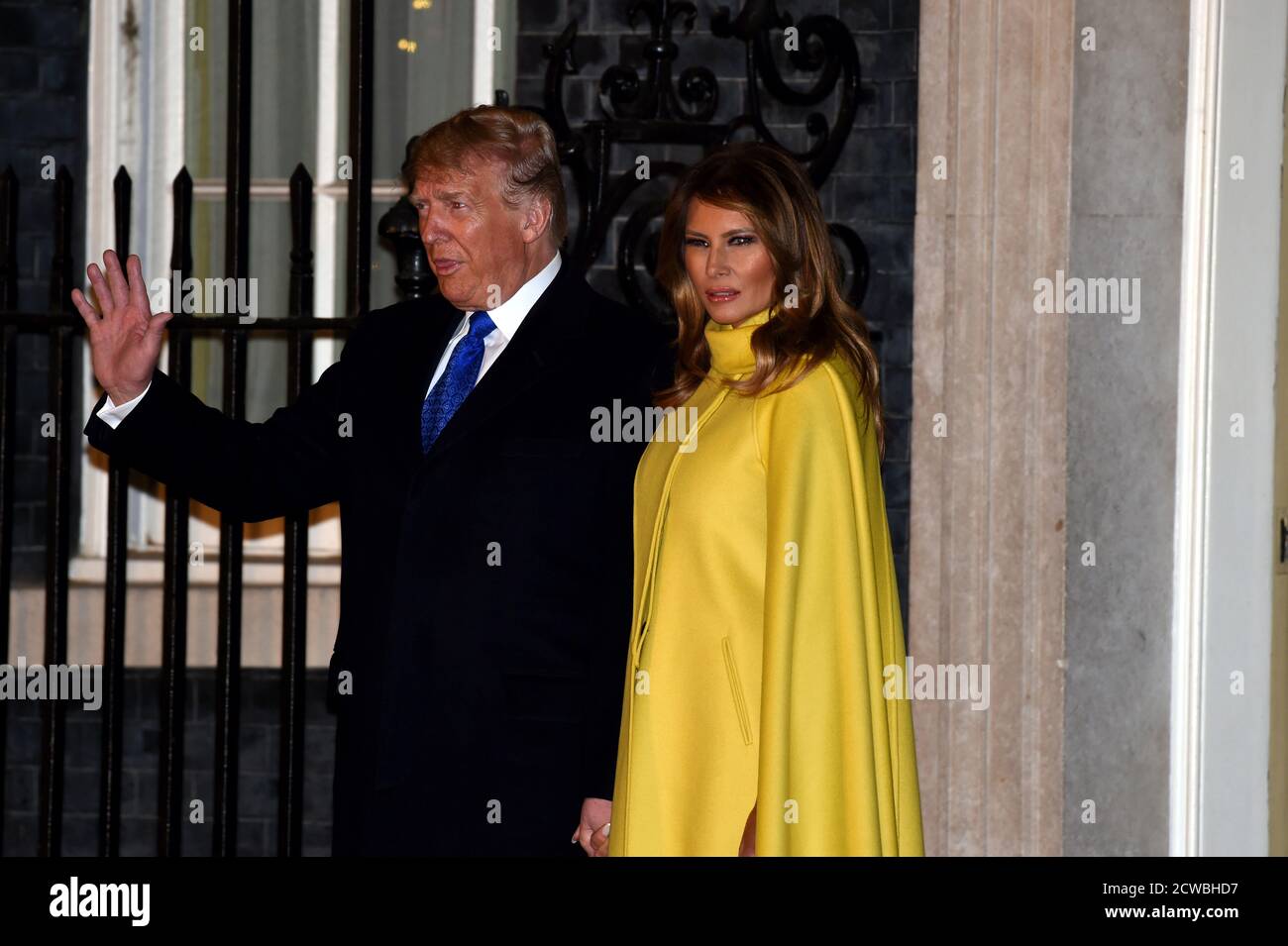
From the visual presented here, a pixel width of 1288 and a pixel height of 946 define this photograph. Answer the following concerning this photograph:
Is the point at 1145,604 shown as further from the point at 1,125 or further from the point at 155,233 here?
the point at 1,125

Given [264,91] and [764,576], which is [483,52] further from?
[764,576]

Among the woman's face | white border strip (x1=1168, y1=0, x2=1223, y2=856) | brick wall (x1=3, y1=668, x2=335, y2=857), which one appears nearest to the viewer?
the woman's face

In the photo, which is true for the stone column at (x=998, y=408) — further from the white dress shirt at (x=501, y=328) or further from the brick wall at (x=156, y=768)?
the brick wall at (x=156, y=768)

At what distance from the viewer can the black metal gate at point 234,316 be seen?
3465mm

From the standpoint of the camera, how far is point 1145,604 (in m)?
3.65

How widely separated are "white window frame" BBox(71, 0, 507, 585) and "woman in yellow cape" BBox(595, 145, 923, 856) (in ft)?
7.96

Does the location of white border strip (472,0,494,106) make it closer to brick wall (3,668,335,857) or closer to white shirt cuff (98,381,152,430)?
brick wall (3,668,335,857)

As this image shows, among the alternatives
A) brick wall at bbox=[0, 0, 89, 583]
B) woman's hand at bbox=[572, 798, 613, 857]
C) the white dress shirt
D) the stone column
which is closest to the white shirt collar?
the white dress shirt

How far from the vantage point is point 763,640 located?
8.50 ft

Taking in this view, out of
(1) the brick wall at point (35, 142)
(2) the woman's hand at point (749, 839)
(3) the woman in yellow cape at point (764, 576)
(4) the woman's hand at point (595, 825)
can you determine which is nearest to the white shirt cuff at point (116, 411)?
(3) the woman in yellow cape at point (764, 576)

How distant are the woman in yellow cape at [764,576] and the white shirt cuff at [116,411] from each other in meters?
1.00

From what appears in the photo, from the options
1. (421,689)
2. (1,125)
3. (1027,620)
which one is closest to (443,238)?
(421,689)

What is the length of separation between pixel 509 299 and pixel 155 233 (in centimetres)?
250

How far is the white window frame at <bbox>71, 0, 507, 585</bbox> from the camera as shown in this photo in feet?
16.0
